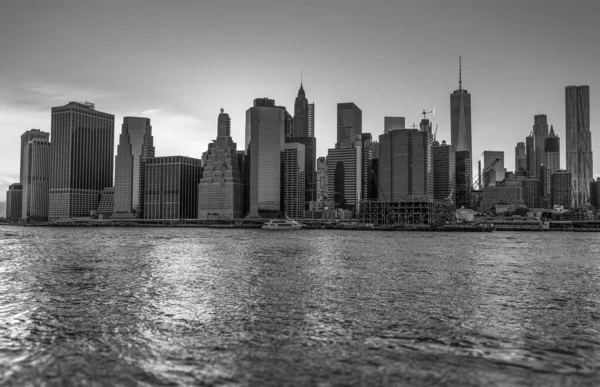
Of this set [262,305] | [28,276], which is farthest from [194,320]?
[28,276]

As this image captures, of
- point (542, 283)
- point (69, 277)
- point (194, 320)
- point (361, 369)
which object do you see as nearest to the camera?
point (361, 369)

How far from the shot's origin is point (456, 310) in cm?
Answer: 3659

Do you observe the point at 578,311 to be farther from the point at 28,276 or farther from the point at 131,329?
the point at 28,276

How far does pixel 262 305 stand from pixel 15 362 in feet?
59.9

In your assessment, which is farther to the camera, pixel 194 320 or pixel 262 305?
pixel 262 305

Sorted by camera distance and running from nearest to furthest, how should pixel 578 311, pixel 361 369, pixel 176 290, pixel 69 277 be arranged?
1. pixel 361 369
2. pixel 578 311
3. pixel 176 290
4. pixel 69 277

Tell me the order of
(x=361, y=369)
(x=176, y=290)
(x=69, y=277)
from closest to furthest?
1. (x=361, y=369)
2. (x=176, y=290)
3. (x=69, y=277)

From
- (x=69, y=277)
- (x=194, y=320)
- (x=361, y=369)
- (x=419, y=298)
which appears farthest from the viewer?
(x=69, y=277)

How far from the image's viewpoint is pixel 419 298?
41.8 meters

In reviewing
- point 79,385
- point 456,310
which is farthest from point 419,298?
point 79,385

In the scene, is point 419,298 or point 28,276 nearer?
point 419,298

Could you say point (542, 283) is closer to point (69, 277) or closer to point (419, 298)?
point (419, 298)

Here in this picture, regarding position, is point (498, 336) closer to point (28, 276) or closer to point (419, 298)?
point (419, 298)

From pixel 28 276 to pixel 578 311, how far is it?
181ft
